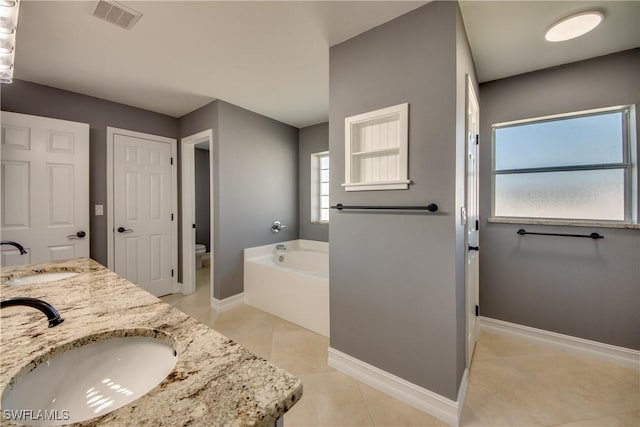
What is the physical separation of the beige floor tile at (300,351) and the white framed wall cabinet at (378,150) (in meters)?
1.32

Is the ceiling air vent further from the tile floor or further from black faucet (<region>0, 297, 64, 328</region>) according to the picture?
the tile floor

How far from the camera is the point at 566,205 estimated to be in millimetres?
2090

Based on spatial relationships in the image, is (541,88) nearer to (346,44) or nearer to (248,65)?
(346,44)

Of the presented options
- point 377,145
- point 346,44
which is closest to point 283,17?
point 346,44

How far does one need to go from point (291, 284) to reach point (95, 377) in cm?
195

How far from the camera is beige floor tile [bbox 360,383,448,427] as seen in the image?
1417mm

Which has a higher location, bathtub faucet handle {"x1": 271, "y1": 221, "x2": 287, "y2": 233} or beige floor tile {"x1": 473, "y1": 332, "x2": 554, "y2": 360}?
bathtub faucet handle {"x1": 271, "y1": 221, "x2": 287, "y2": 233}

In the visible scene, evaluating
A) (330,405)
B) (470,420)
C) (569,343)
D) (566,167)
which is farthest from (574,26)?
(330,405)

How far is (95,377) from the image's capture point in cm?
66

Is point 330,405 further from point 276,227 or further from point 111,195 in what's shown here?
point 111,195

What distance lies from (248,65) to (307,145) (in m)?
1.67

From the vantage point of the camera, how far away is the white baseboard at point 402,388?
4.67ft

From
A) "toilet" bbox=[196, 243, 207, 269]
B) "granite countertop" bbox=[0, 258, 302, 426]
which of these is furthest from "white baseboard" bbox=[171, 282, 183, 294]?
"granite countertop" bbox=[0, 258, 302, 426]

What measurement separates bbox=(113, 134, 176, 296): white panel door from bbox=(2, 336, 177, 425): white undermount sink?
276cm
